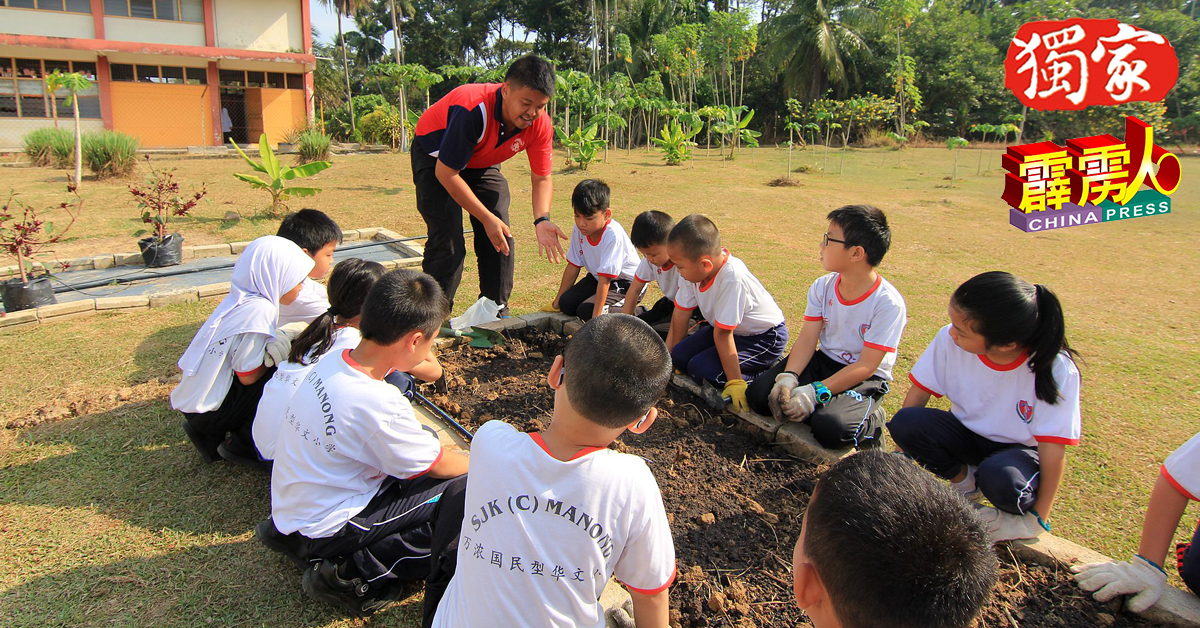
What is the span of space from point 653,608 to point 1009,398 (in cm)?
166

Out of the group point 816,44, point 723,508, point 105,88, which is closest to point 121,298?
point 723,508

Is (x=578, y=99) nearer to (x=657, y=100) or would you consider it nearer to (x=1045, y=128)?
(x=657, y=100)

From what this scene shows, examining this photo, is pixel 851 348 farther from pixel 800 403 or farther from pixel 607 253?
pixel 607 253

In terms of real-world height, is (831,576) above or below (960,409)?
above

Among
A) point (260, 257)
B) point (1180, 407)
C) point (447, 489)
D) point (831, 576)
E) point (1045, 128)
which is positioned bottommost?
point (1180, 407)

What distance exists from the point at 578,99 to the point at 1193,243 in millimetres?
12628

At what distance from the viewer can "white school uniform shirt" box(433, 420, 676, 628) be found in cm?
145

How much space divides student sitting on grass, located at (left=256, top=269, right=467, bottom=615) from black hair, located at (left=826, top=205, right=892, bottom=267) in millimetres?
1786

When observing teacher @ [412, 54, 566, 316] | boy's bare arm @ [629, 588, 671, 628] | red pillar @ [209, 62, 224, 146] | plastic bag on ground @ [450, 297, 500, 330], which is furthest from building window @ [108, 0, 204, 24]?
boy's bare arm @ [629, 588, 671, 628]

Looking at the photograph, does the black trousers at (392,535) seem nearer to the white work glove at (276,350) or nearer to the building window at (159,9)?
the white work glove at (276,350)

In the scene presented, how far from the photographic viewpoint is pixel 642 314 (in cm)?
442

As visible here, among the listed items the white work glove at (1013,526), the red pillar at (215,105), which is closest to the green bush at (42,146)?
the red pillar at (215,105)

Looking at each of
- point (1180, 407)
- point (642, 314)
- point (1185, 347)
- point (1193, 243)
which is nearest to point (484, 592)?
point (642, 314)

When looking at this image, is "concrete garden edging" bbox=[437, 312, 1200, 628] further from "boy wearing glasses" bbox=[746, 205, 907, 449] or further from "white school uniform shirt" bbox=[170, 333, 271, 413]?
"white school uniform shirt" bbox=[170, 333, 271, 413]
